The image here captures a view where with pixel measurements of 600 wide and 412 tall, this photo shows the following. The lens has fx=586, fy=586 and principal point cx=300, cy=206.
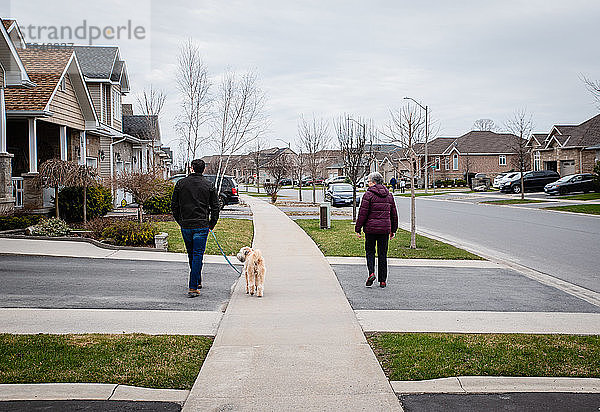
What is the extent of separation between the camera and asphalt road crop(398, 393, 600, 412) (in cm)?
477

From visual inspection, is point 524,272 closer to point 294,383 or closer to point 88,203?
point 294,383

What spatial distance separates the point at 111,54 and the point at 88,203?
1356cm

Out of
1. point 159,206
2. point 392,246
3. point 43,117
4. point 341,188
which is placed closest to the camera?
point 392,246

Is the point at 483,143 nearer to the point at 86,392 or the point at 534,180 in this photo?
the point at 534,180

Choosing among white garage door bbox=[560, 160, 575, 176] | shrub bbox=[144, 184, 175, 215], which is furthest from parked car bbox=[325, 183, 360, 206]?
white garage door bbox=[560, 160, 575, 176]

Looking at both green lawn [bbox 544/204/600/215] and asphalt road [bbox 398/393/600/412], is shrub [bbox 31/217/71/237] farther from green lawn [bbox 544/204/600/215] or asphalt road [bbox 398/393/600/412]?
green lawn [bbox 544/204/600/215]

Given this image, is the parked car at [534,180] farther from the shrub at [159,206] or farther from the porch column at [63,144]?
the porch column at [63,144]

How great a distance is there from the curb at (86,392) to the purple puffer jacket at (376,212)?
5.40 meters

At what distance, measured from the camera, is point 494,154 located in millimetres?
74688

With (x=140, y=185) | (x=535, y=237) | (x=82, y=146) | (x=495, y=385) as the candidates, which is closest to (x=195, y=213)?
(x=495, y=385)

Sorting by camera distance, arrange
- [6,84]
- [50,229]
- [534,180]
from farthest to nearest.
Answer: [534,180], [6,84], [50,229]

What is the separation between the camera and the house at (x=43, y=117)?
17.9 meters

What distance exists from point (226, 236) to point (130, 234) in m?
3.16

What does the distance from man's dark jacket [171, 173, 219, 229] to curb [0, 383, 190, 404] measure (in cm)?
407
